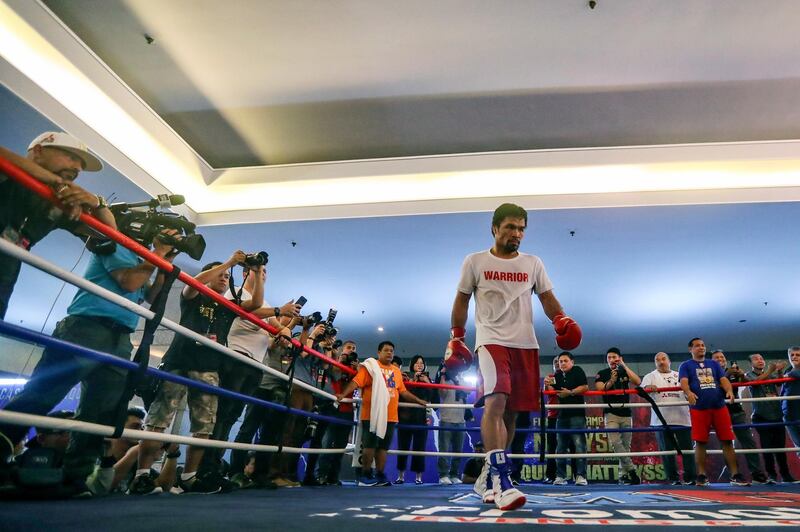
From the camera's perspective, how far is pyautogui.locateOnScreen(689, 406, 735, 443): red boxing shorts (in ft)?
12.4

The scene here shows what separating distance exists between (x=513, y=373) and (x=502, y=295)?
0.33 metres

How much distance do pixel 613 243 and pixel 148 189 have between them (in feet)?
17.9

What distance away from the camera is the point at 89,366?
181 cm

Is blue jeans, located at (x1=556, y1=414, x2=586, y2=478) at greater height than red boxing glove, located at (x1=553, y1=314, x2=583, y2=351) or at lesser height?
lesser

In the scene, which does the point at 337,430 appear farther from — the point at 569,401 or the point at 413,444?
the point at 569,401

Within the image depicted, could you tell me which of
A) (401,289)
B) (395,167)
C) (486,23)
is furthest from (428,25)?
(401,289)

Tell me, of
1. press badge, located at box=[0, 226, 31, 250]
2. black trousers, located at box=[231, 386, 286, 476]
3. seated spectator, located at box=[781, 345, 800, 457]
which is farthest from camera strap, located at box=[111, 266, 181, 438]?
seated spectator, located at box=[781, 345, 800, 457]

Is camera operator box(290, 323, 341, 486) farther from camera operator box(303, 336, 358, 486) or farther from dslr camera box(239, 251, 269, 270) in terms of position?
dslr camera box(239, 251, 269, 270)

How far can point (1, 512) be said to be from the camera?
1.28m

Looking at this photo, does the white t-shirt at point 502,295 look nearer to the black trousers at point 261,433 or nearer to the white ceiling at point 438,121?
the black trousers at point 261,433

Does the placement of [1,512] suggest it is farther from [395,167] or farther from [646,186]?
[646,186]

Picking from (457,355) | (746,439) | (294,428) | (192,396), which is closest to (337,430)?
(294,428)

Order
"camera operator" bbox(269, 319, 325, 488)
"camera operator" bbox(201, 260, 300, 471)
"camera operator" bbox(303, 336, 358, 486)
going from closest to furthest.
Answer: "camera operator" bbox(201, 260, 300, 471) < "camera operator" bbox(269, 319, 325, 488) < "camera operator" bbox(303, 336, 358, 486)

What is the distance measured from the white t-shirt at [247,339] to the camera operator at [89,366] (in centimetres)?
82
